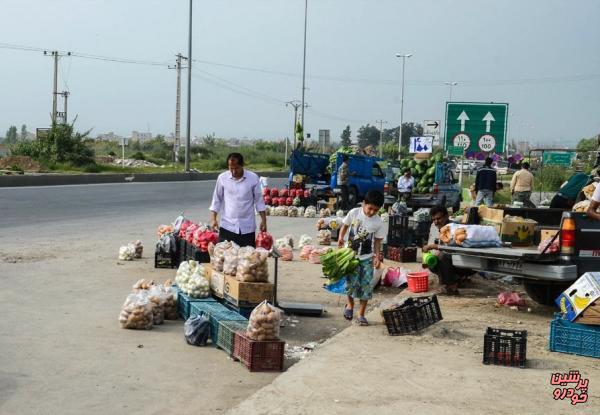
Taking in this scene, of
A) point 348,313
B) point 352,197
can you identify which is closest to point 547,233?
point 348,313

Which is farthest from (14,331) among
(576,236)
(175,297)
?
(576,236)

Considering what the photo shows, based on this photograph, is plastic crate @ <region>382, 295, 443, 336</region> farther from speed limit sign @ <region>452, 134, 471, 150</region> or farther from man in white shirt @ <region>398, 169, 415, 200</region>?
man in white shirt @ <region>398, 169, 415, 200</region>

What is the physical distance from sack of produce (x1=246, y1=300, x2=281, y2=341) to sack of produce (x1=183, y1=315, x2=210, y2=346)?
0.86 metres

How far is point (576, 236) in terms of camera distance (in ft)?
30.0

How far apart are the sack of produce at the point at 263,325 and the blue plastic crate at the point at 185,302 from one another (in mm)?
1796

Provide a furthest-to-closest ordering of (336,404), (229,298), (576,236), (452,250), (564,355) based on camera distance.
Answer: (452,250)
(576,236)
(229,298)
(564,355)
(336,404)

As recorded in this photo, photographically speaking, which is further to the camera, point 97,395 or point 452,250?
point 452,250

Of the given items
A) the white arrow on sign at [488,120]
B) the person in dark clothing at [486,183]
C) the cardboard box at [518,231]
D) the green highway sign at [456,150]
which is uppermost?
the white arrow on sign at [488,120]

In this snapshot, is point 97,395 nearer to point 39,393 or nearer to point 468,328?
point 39,393

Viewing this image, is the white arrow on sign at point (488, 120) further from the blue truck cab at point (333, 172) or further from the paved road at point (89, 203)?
the blue truck cab at point (333, 172)

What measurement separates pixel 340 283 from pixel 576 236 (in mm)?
2762

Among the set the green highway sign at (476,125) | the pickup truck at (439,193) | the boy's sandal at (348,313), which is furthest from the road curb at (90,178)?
the boy's sandal at (348,313)

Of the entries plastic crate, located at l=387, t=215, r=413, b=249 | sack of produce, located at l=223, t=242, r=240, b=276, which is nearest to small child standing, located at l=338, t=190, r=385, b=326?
sack of produce, located at l=223, t=242, r=240, b=276

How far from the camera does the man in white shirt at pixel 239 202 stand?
32.5 feet
